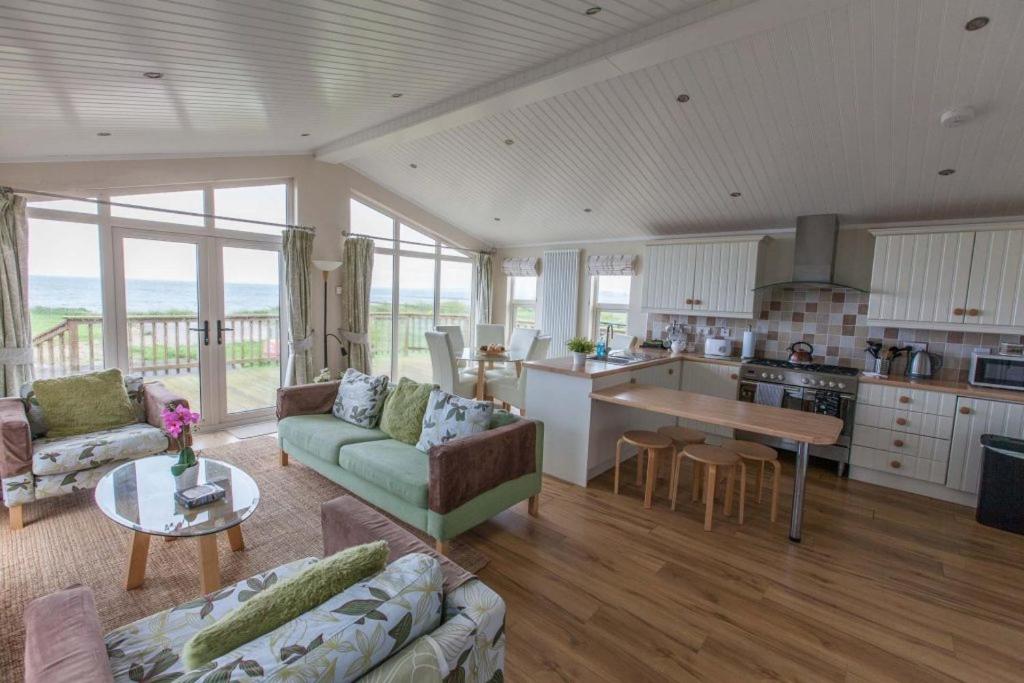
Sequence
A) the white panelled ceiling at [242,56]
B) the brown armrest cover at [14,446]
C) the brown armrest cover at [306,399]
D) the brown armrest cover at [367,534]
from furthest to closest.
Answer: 1. the brown armrest cover at [306,399]
2. the brown armrest cover at [14,446]
3. the white panelled ceiling at [242,56]
4. the brown armrest cover at [367,534]

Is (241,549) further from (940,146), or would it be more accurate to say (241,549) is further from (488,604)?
(940,146)

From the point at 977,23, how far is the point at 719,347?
3106mm

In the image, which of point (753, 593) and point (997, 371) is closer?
point (753, 593)

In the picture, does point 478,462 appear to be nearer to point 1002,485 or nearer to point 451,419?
point 451,419

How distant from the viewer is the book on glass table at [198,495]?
215cm

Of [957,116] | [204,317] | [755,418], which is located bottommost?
[755,418]

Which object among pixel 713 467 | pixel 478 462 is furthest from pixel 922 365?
pixel 478 462

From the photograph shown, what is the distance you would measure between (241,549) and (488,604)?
6.46ft

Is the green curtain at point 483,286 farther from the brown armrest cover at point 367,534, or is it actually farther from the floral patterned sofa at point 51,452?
the brown armrest cover at point 367,534

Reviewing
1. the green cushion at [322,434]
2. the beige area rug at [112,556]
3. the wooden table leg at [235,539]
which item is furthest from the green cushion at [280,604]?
the green cushion at [322,434]

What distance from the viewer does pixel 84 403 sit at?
3.24 meters

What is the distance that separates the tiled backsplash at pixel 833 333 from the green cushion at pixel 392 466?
3.78 meters

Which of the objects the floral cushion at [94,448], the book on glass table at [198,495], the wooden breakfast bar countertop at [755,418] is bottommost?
the floral cushion at [94,448]

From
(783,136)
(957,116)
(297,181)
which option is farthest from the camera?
(297,181)
